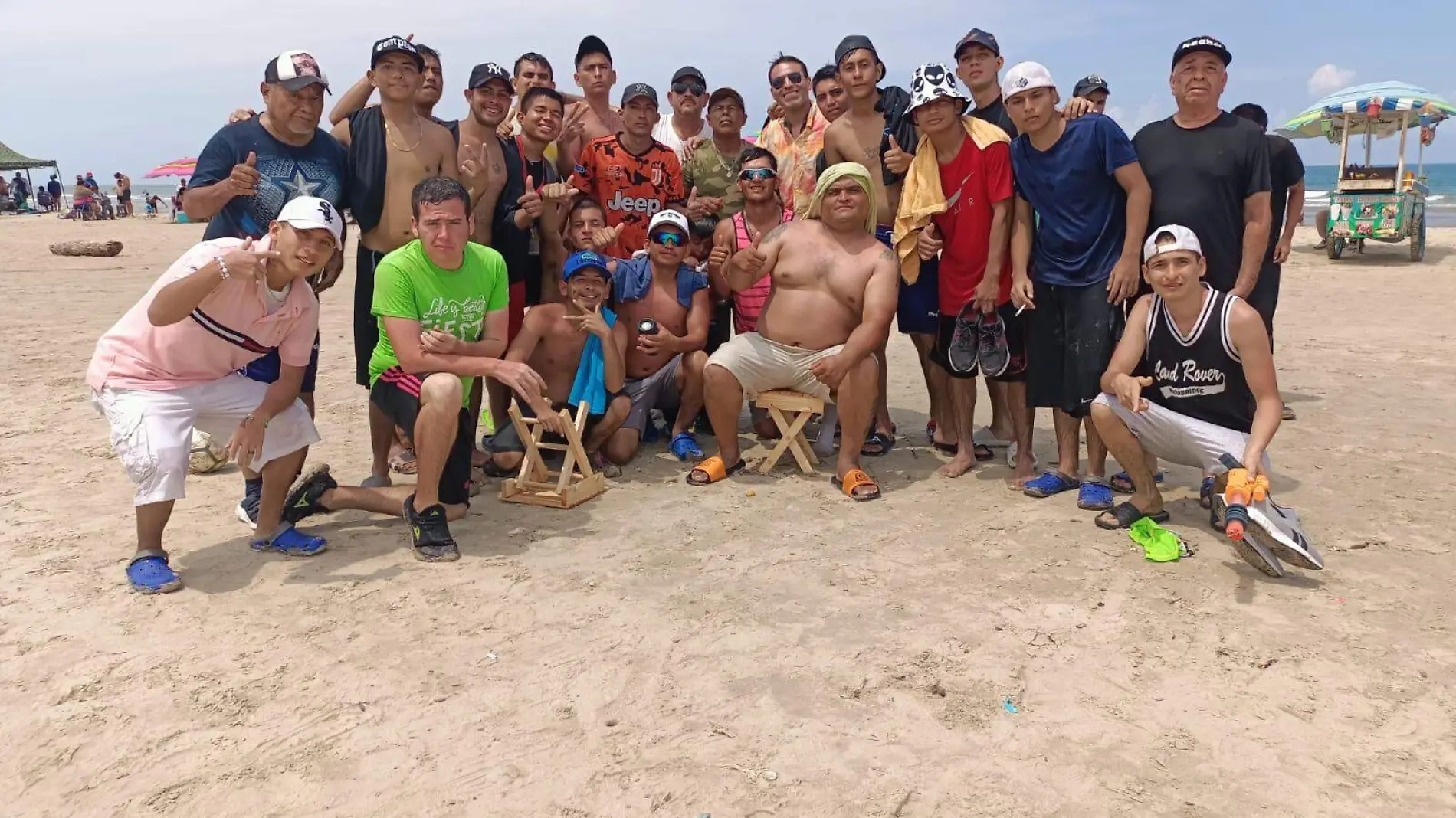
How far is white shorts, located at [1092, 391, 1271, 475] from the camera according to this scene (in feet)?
13.5

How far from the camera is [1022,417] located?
5.18 m

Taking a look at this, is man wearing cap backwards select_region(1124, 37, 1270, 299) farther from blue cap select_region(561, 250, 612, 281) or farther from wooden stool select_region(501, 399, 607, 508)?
wooden stool select_region(501, 399, 607, 508)

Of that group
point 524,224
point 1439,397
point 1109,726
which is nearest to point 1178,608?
point 1109,726

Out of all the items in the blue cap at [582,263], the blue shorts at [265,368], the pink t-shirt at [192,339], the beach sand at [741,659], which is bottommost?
the beach sand at [741,659]

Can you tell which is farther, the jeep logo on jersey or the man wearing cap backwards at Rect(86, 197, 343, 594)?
the jeep logo on jersey

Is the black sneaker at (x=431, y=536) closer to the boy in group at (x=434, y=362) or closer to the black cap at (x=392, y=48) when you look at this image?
the boy in group at (x=434, y=362)

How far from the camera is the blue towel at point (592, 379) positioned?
17.4 feet

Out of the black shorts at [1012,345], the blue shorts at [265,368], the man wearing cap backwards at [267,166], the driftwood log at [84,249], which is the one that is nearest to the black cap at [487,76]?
the man wearing cap backwards at [267,166]

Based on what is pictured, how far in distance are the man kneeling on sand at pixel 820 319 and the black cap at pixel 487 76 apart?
5.49 ft

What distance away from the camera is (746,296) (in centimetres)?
593

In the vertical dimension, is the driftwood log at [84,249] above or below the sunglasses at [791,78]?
below

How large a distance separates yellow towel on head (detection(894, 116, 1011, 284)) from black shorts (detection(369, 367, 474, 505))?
2.57m

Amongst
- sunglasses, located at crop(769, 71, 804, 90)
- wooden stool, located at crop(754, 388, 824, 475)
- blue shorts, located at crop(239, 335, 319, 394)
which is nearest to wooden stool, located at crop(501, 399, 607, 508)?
wooden stool, located at crop(754, 388, 824, 475)

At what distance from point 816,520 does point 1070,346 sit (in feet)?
5.16
